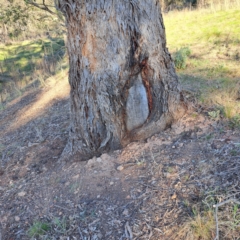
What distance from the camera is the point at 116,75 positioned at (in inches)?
102

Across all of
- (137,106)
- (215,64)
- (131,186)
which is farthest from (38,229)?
(215,64)

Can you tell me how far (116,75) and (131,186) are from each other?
108 centimetres

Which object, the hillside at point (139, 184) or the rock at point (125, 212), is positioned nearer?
the hillside at point (139, 184)

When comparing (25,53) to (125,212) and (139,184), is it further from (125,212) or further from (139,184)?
(125,212)

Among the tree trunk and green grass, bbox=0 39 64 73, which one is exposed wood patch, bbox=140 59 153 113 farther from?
green grass, bbox=0 39 64 73

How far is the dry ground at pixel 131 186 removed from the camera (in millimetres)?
1886

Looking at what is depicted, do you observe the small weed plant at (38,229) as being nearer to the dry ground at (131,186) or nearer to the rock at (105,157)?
the dry ground at (131,186)

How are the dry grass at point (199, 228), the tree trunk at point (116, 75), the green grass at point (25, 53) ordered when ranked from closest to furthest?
the dry grass at point (199, 228)
the tree trunk at point (116, 75)
the green grass at point (25, 53)

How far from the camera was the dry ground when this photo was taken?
1.89 meters

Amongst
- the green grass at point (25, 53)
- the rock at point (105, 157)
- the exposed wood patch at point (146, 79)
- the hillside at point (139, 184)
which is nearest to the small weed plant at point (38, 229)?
the hillside at point (139, 184)

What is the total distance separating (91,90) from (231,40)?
5.09 meters

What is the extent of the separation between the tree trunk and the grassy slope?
2.11 feet

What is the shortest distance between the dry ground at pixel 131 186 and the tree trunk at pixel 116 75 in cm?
24

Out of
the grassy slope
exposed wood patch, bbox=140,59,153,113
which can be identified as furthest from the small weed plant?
the grassy slope
